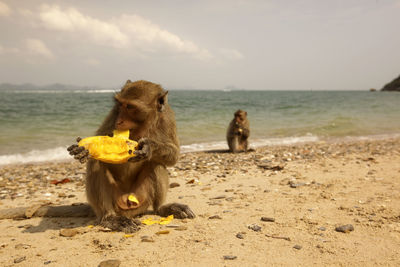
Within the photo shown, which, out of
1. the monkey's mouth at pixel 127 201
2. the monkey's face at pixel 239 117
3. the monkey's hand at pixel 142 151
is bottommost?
the monkey's mouth at pixel 127 201

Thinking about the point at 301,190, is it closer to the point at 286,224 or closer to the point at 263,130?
the point at 286,224

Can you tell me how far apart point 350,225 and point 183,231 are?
72.3 inches

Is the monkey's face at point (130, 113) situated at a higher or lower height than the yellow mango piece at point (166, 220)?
higher

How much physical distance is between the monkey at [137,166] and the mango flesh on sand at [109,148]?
0.13 metres

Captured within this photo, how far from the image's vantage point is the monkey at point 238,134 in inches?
424

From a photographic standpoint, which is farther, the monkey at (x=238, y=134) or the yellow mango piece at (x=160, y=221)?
the monkey at (x=238, y=134)

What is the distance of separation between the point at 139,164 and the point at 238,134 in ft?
24.0

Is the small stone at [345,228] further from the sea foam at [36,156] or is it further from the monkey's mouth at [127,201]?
the sea foam at [36,156]

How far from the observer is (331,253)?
283 centimetres

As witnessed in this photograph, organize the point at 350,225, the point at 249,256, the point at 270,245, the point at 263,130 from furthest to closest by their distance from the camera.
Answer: the point at 263,130 → the point at 350,225 → the point at 270,245 → the point at 249,256

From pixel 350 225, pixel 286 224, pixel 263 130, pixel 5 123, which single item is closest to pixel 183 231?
pixel 286 224

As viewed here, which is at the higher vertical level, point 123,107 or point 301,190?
point 123,107

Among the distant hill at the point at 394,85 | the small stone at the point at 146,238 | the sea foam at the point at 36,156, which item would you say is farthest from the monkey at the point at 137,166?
the distant hill at the point at 394,85

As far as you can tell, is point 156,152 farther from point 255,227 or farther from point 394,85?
point 394,85
